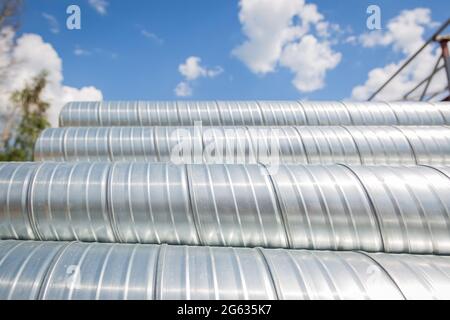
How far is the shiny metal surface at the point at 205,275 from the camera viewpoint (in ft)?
6.71

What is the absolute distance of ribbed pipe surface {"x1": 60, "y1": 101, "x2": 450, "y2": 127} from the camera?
7.15 m

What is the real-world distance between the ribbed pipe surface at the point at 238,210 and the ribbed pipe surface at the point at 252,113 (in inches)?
181

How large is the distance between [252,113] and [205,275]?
6.04 meters

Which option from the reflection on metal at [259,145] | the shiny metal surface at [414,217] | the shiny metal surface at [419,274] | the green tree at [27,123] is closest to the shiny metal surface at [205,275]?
the shiny metal surface at [419,274]

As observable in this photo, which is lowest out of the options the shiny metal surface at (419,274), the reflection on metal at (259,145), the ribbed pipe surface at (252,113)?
the shiny metal surface at (419,274)

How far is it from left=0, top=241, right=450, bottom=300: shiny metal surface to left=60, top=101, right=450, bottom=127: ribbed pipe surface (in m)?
5.49

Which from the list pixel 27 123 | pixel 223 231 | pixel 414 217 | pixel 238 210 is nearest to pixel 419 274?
pixel 414 217

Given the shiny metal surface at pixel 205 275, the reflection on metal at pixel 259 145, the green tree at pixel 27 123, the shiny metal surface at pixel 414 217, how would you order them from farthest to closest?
the green tree at pixel 27 123
the reflection on metal at pixel 259 145
the shiny metal surface at pixel 414 217
the shiny metal surface at pixel 205 275

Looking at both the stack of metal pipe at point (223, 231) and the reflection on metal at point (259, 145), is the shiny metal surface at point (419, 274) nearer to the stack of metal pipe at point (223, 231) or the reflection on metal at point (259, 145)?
the stack of metal pipe at point (223, 231)

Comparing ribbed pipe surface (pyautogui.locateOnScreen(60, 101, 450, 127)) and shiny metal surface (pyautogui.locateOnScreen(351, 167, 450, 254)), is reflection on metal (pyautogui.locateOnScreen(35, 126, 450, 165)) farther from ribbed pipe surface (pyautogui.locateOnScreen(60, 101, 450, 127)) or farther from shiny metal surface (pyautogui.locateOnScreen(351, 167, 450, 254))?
shiny metal surface (pyautogui.locateOnScreen(351, 167, 450, 254))

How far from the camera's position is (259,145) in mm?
5629

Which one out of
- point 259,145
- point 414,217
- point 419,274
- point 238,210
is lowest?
→ point 419,274

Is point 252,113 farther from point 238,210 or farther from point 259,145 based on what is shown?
point 238,210
